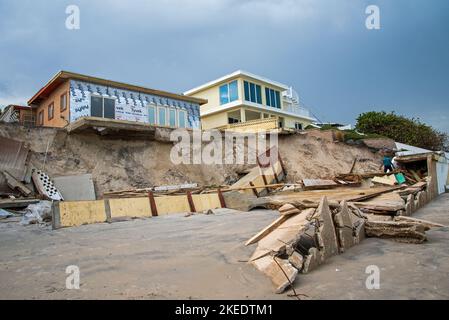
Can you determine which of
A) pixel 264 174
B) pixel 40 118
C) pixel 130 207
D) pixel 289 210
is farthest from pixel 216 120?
pixel 289 210

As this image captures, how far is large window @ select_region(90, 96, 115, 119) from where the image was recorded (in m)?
18.8

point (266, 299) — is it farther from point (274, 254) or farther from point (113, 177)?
point (113, 177)

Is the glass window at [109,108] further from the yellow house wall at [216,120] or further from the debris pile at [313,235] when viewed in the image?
the debris pile at [313,235]

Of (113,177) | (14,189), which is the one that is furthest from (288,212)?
(113,177)

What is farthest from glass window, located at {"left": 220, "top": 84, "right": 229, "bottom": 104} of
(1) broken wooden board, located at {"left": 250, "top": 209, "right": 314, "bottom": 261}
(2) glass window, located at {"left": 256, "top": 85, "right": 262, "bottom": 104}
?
(1) broken wooden board, located at {"left": 250, "top": 209, "right": 314, "bottom": 261}

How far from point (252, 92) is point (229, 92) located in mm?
2428

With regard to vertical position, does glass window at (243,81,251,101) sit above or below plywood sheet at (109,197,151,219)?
above

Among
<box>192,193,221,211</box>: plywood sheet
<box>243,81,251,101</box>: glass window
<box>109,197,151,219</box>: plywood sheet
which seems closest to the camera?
<box>109,197,151,219</box>: plywood sheet

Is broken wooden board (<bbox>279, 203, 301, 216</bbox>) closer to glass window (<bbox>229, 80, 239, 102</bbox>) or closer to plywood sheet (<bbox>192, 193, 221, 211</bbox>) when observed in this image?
plywood sheet (<bbox>192, 193, 221, 211</bbox>)

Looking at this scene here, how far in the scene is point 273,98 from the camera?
35562 millimetres

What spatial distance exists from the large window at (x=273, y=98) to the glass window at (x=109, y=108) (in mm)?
19023

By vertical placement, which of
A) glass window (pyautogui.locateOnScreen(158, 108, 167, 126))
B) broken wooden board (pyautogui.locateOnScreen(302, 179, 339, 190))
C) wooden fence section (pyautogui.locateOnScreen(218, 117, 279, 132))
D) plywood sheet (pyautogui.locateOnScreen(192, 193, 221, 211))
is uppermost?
glass window (pyautogui.locateOnScreen(158, 108, 167, 126))

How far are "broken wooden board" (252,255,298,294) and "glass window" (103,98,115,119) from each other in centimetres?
1771

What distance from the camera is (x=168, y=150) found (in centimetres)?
1747
